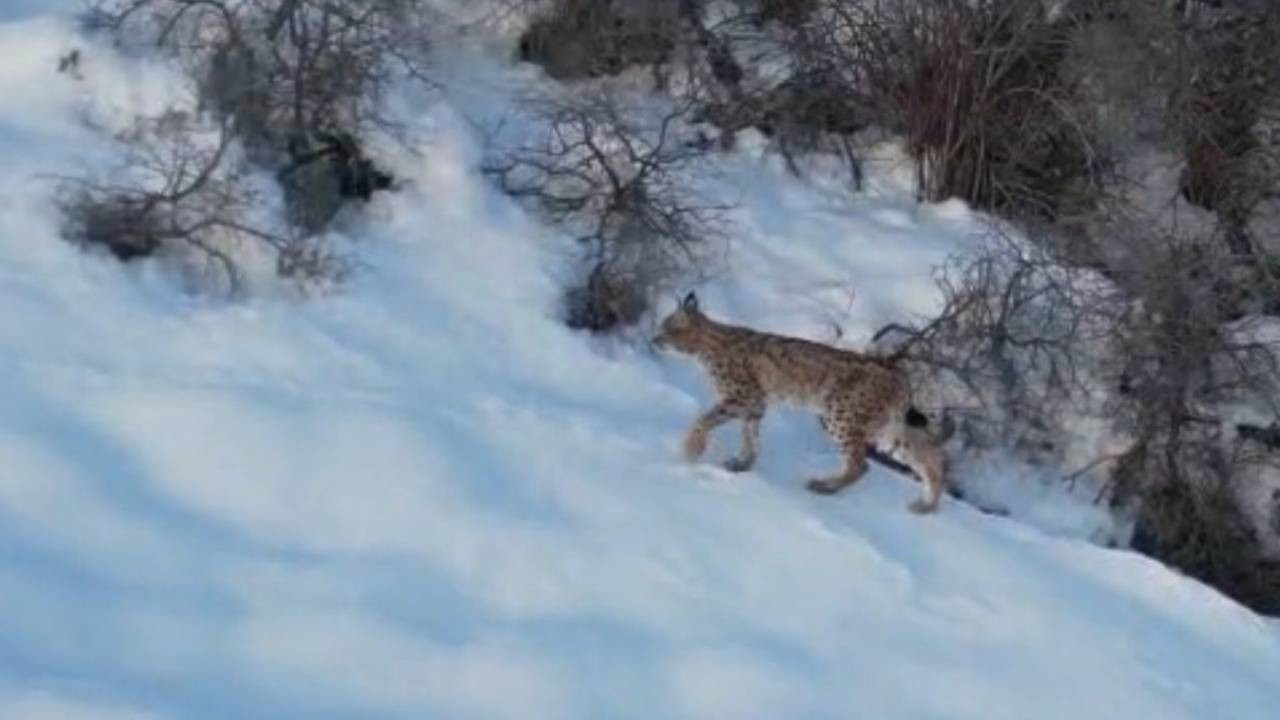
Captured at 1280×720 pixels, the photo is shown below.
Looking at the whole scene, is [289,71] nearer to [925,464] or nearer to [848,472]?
[848,472]

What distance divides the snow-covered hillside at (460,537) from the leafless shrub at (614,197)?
31 cm

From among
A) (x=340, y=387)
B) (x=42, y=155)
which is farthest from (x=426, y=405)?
(x=42, y=155)

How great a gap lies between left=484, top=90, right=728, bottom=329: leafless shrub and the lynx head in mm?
2006

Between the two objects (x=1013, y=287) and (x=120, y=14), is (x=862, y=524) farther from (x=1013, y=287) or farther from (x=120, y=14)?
(x=120, y=14)

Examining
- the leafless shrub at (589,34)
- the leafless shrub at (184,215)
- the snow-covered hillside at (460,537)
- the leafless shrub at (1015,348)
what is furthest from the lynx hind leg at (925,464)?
the leafless shrub at (589,34)

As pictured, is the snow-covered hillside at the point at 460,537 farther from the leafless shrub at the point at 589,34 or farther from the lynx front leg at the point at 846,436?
the leafless shrub at the point at 589,34

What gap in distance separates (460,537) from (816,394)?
257 centimetres

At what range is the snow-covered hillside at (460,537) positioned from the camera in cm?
930

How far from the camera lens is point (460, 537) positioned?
35.2ft

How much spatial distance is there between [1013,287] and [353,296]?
4.53m

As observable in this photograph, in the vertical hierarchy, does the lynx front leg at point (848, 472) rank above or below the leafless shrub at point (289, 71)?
below

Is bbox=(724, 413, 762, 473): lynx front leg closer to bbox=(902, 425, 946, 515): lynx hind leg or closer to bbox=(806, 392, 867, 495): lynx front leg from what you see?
bbox=(806, 392, 867, 495): lynx front leg

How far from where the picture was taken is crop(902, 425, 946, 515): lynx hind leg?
40.9ft

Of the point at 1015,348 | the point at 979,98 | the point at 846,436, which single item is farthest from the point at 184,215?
the point at 979,98
